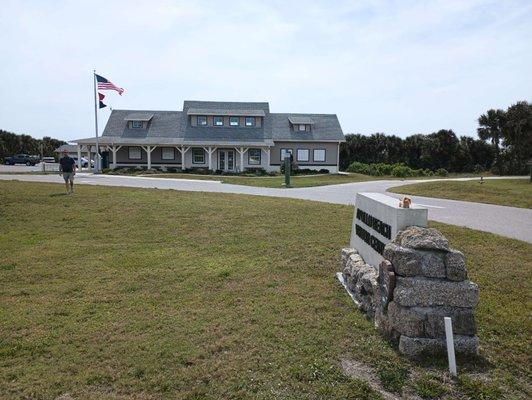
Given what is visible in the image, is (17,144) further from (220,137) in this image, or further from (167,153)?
(220,137)

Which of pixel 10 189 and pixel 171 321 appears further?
pixel 10 189

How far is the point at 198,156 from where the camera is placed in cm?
4366

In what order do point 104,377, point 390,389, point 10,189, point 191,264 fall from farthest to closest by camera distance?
1. point 10,189
2. point 191,264
3. point 104,377
4. point 390,389

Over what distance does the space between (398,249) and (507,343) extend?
1.63m

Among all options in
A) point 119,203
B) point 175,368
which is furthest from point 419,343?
point 119,203

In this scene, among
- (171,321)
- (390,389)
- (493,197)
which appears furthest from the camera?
(493,197)

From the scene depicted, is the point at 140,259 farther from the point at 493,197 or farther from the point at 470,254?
the point at 493,197

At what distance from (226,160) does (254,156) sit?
270 cm

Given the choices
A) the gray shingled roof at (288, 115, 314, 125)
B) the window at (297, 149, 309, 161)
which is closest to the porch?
the window at (297, 149, 309, 161)

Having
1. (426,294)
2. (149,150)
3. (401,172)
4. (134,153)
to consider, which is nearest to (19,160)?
(134,153)

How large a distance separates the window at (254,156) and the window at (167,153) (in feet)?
23.8

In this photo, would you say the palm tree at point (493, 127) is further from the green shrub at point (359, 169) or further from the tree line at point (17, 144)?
the tree line at point (17, 144)

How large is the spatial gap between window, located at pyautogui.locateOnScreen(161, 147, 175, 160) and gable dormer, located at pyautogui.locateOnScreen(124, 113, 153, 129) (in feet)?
11.0

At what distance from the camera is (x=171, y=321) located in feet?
18.5
